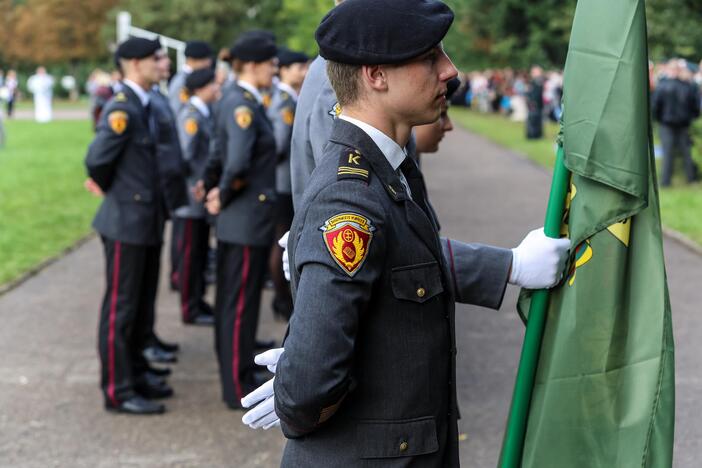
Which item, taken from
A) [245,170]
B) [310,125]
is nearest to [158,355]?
[245,170]

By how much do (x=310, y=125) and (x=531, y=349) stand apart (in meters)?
1.11

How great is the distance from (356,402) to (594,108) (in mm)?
996

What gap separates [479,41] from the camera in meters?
49.2

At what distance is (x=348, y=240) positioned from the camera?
7.41 feet

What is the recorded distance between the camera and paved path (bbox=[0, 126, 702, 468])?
5316 millimetres

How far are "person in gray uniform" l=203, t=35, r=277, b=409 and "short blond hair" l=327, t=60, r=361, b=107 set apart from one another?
3493 mm

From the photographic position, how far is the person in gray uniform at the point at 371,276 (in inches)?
90.1

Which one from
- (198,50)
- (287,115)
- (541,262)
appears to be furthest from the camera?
(198,50)

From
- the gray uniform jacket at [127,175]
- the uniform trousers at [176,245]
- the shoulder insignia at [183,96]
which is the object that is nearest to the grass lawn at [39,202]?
the uniform trousers at [176,245]

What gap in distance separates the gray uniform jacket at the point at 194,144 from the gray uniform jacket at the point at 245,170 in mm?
2198

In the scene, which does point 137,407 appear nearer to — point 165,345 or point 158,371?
point 158,371

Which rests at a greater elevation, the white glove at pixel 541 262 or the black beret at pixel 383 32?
the black beret at pixel 383 32

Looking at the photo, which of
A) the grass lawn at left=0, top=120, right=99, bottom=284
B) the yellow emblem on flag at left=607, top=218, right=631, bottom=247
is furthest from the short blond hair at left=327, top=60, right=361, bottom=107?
the grass lawn at left=0, top=120, right=99, bottom=284

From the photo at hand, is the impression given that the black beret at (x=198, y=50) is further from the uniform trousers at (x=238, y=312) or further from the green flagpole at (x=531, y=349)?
the green flagpole at (x=531, y=349)
